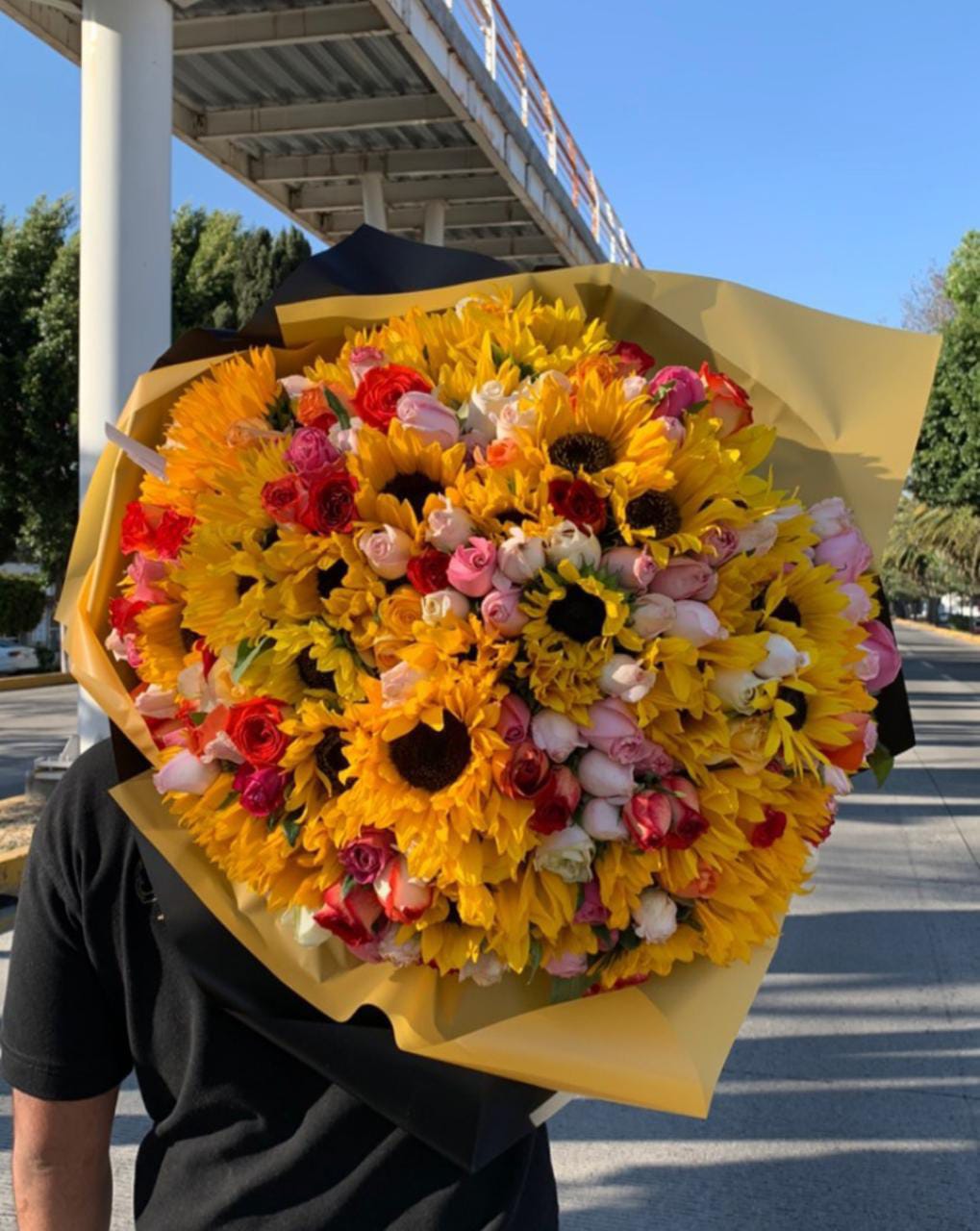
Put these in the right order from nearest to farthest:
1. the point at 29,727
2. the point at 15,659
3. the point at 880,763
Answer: the point at 880,763 < the point at 29,727 < the point at 15,659

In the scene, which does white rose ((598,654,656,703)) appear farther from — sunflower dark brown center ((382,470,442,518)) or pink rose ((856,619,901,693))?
pink rose ((856,619,901,693))

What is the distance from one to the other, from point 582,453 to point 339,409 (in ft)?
0.80

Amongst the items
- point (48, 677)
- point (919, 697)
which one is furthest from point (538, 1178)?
point (48, 677)

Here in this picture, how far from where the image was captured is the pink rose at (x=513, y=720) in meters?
0.96

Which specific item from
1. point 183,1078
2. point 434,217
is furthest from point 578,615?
point 434,217

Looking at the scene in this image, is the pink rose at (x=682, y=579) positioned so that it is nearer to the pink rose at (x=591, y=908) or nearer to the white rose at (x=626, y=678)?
the white rose at (x=626, y=678)

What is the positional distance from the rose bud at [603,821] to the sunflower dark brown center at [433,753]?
123 mm

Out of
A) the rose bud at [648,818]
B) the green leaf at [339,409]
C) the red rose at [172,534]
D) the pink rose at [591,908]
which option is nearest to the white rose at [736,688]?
the rose bud at [648,818]

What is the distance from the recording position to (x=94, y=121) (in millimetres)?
6809

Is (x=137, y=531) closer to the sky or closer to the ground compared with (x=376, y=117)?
closer to the ground

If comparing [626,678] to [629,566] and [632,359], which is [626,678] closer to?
[629,566]

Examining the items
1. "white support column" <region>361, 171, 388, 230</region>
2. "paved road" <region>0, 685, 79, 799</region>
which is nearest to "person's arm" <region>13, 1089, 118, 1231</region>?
"paved road" <region>0, 685, 79, 799</region>

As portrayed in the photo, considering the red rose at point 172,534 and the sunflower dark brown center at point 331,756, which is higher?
the red rose at point 172,534

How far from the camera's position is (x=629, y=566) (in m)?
0.98
